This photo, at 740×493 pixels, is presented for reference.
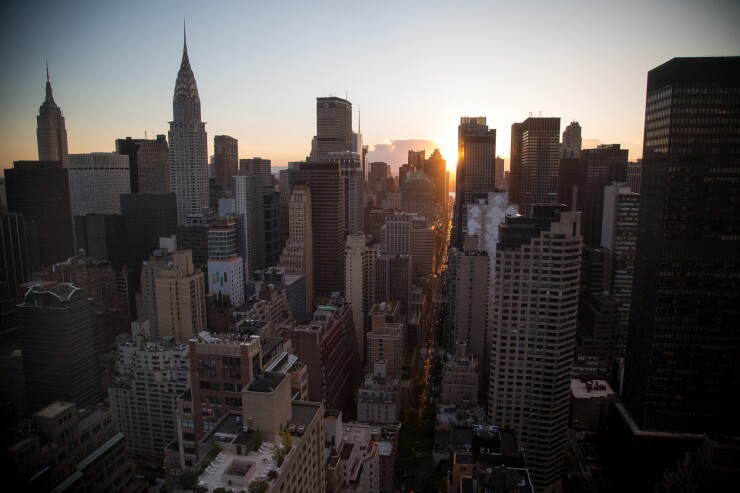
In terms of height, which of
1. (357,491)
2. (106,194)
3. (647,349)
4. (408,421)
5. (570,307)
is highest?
(106,194)

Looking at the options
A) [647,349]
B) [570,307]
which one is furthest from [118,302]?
[647,349]

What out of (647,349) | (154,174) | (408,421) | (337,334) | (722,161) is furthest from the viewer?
(154,174)

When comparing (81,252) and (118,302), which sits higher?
(81,252)

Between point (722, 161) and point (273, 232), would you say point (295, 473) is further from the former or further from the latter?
point (273, 232)

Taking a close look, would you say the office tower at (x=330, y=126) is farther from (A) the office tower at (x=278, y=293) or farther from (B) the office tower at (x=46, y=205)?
(B) the office tower at (x=46, y=205)

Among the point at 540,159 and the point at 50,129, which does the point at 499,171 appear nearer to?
the point at 540,159

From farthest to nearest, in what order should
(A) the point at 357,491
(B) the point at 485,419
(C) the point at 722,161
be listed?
(B) the point at 485,419 < (C) the point at 722,161 < (A) the point at 357,491

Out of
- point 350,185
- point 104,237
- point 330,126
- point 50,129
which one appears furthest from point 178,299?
point 330,126

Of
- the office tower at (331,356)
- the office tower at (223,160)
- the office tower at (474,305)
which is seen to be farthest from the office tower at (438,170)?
the office tower at (331,356)
